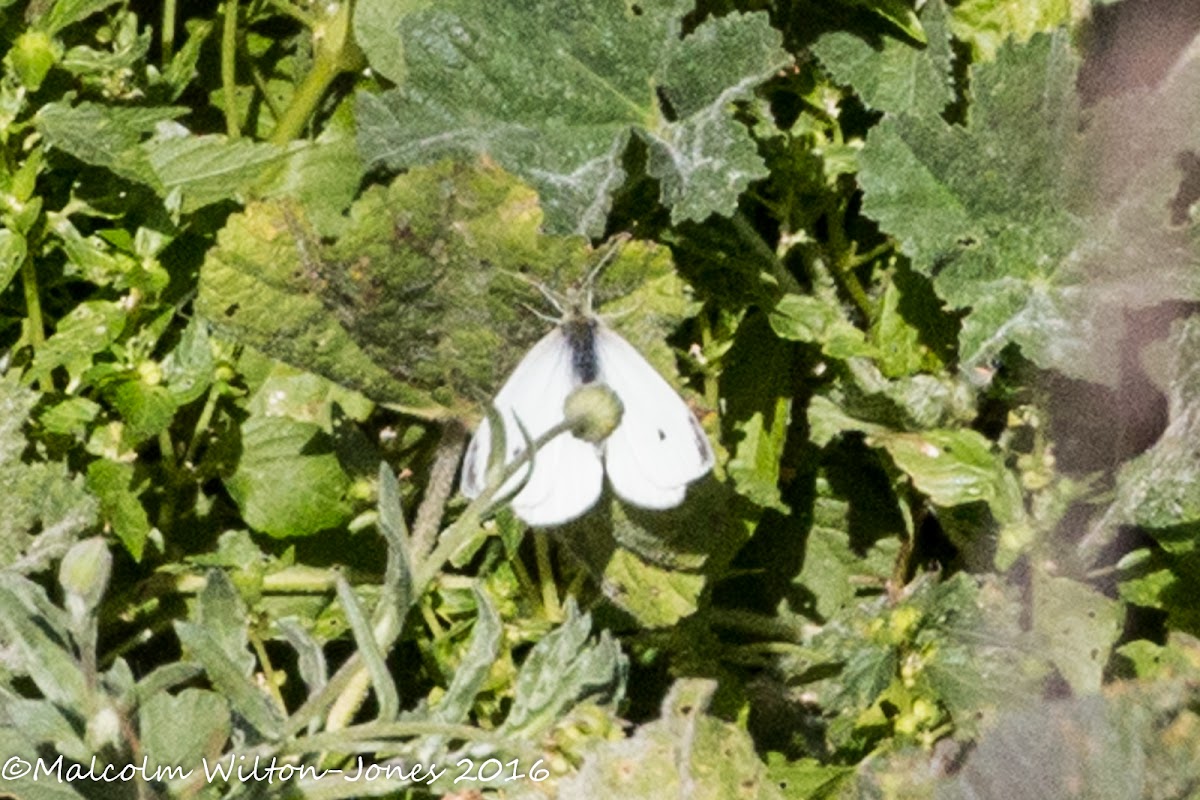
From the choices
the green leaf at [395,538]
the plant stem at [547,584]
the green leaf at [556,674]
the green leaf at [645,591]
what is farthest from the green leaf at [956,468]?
the green leaf at [395,538]

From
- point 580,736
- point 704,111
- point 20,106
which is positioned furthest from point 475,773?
point 20,106

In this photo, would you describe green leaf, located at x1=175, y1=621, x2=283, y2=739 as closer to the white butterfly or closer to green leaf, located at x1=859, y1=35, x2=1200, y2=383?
the white butterfly

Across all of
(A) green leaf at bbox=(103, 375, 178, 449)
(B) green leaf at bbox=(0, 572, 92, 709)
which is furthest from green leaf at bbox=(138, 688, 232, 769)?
(A) green leaf at bbox=(103, 375, 178, 449)

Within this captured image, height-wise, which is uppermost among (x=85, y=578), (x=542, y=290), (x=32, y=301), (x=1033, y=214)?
(x=1033, y=214)

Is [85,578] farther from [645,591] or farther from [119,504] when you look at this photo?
[645,591]

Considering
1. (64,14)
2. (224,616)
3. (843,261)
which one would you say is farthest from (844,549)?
(64,14)

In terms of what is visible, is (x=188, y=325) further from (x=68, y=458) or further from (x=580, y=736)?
(x=580, y=736)
